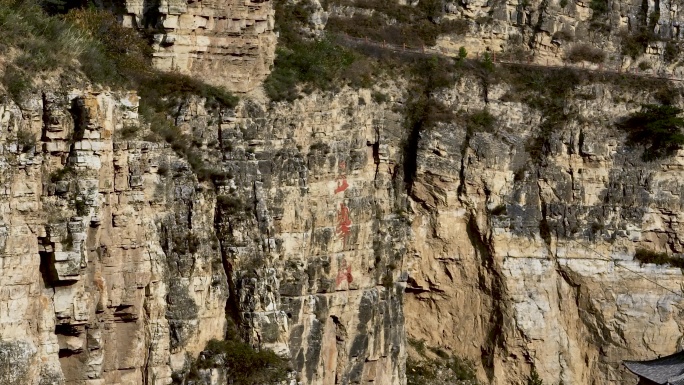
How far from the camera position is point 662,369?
5344cm

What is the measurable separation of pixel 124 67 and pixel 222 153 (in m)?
3.94

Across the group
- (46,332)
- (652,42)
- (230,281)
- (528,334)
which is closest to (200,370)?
(230,281)

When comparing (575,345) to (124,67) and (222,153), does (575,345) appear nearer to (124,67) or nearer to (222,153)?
(222,153)

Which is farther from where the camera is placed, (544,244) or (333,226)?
(544,244)

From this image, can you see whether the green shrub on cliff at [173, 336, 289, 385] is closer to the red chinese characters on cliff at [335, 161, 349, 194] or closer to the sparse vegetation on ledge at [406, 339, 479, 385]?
the red chinese characters on cliff at [335, 161, 349, 194]

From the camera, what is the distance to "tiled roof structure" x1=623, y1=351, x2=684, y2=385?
52250mm

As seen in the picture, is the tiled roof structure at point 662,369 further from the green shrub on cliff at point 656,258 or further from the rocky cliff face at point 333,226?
the green shrub on cliff at point 656,258

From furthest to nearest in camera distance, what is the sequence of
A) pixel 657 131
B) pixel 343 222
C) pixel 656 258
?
pixel 656 258
pixel 657 131
pixel 343 222

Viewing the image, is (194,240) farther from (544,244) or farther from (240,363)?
(544,244)

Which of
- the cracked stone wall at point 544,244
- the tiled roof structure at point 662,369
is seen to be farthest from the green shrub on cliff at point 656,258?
the tiled roof structure at point 662,369

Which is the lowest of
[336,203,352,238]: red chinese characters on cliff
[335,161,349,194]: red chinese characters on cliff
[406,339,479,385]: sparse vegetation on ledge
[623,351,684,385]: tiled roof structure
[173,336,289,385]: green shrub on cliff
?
[406,339,479,385]: sparse vegetation on ledge

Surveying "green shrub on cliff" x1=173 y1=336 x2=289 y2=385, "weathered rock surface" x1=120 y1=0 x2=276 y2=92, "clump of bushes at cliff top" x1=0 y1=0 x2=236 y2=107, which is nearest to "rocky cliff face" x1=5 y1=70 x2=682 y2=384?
"green shrub on cliff" x1=173 y1=336 x2=289 y2=385

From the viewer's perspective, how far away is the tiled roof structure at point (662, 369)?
52.2m

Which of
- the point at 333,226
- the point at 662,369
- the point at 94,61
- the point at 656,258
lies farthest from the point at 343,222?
the point at 656,258
